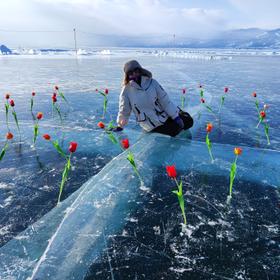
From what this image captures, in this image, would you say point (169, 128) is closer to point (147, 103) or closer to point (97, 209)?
point (147, 103)

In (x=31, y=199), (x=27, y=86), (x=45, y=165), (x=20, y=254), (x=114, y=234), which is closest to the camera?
(x=20, y=254)

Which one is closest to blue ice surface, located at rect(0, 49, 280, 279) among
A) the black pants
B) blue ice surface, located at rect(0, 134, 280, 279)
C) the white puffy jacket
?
blue ice surface, located at rect(0, 134, 280, 279)

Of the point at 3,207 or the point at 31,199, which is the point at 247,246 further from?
the point at 3,207

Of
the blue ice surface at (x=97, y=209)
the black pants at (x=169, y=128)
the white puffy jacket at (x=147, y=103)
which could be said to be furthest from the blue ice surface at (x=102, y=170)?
the white puffy jacket at (x=147, y=103)

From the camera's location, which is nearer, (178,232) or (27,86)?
(178,232)

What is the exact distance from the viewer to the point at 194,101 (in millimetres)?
8211

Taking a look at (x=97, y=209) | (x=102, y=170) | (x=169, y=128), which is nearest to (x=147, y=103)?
(x=169, y=128)

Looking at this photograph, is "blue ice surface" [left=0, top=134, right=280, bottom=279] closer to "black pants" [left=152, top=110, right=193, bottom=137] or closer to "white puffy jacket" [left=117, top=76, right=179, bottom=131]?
"black pants" [left=152, top=110, right=193, bottom=137]

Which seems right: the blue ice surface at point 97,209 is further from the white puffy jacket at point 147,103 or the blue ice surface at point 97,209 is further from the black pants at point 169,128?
the white puffy jacket at point 147,103

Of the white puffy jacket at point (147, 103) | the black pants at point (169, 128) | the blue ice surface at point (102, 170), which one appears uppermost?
the white puffy jacket at point (147, 103)

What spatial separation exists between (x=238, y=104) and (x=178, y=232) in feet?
20.3

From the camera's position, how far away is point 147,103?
13.8ft

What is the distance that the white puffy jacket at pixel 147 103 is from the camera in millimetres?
4102

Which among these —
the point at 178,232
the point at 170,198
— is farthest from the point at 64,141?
the point at 178,232
